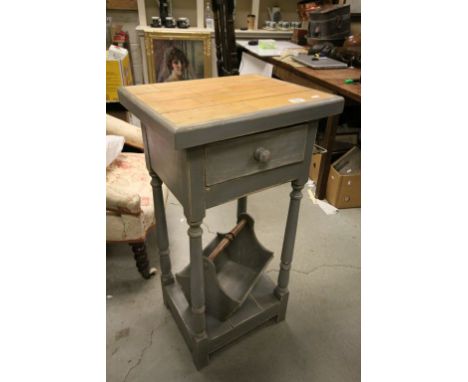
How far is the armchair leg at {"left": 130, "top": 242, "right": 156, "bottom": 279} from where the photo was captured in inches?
50.7

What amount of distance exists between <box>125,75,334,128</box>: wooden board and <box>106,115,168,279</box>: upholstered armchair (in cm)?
49

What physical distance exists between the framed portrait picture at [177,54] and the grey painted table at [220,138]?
2.24 meters

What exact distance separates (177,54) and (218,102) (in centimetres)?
256

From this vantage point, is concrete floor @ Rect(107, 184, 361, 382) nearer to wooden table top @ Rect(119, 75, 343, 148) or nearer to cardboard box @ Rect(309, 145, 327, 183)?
cardboard box @ Rect(309, 145, 327, 183)

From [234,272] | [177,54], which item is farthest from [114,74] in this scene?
[234,272]

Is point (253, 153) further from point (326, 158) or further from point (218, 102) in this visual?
point (326, 158)

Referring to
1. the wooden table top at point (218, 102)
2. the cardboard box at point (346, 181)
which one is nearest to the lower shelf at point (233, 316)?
the wooden table top at point (218, 102)

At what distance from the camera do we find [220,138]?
2.05 feet

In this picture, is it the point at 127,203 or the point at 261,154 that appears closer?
the point at 261,154

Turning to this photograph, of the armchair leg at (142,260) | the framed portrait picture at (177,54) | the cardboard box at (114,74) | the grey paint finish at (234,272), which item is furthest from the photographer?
the framed portrait picture at (177,54)

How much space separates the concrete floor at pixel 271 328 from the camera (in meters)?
1.05

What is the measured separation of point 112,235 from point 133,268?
0.30m

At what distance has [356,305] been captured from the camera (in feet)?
4.31

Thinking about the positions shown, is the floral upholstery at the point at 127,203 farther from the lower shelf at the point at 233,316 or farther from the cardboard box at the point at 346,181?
the cardboard box at the point at 346,181
